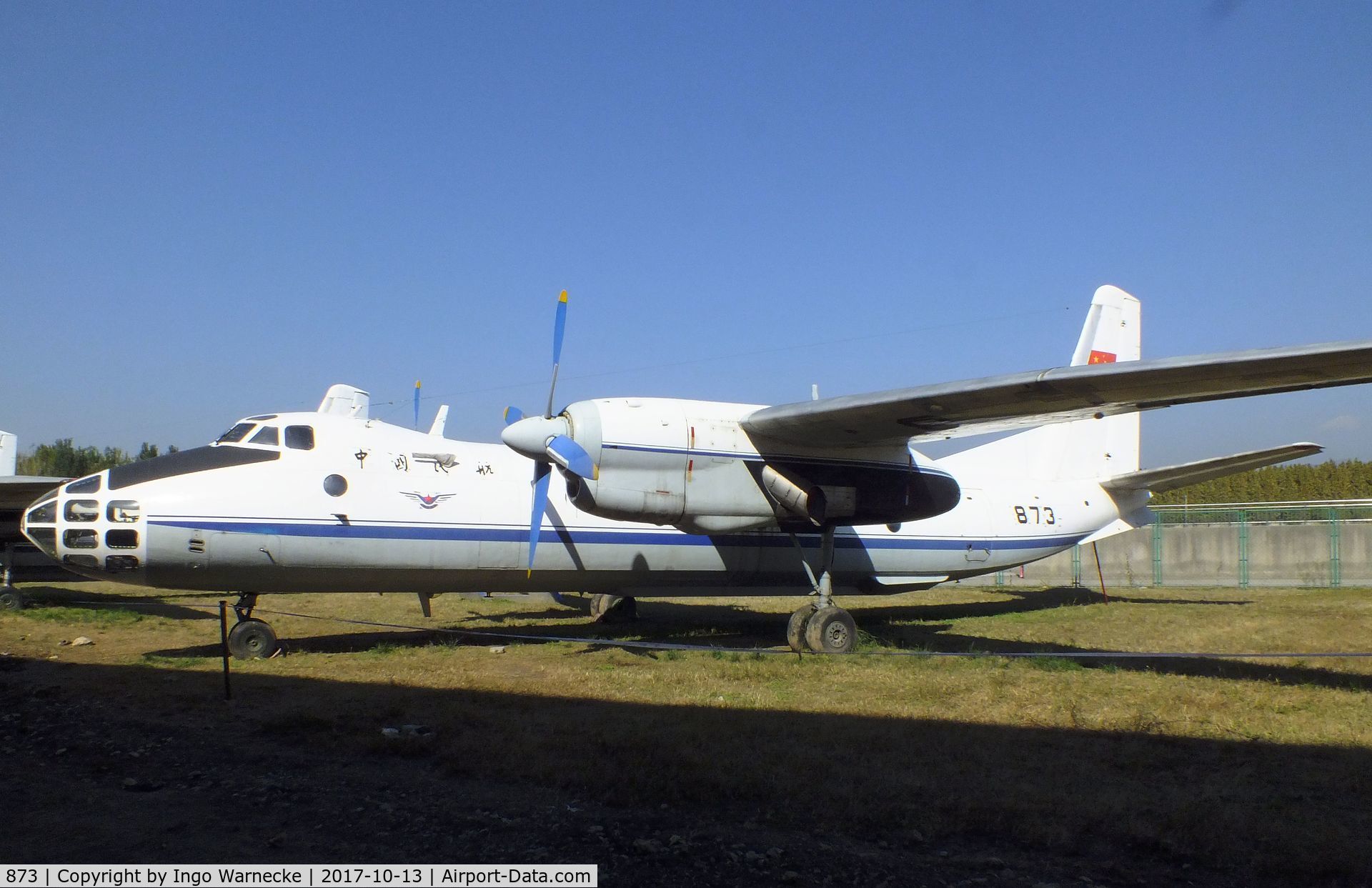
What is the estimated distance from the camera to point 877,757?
20.9 ft

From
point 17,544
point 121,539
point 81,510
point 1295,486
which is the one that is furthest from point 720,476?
point 1295,486

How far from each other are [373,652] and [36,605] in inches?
432

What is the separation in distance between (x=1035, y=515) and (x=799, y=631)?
6752mm

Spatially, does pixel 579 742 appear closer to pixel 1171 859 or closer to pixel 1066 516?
pixel 1171 859

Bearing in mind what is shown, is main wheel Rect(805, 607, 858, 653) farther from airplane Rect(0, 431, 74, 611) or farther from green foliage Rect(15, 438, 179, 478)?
green foliage Rect(15, 438, 179, 478)

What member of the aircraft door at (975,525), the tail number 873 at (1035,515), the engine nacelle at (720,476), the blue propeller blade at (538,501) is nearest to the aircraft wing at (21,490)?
the blue propeller blade at (538,501)

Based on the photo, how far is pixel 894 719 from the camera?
Answer: 7.67 metres

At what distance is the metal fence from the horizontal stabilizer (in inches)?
332

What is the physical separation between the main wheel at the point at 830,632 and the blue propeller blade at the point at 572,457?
3632mm

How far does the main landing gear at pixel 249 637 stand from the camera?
448 inches

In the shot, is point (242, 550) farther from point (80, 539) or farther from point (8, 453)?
point (8, 453)

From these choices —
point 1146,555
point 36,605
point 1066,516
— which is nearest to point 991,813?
point 1066,516

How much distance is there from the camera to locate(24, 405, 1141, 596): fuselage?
34.3 ft

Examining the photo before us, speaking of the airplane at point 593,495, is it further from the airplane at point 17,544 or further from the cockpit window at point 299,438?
the airplane at point 17,544
